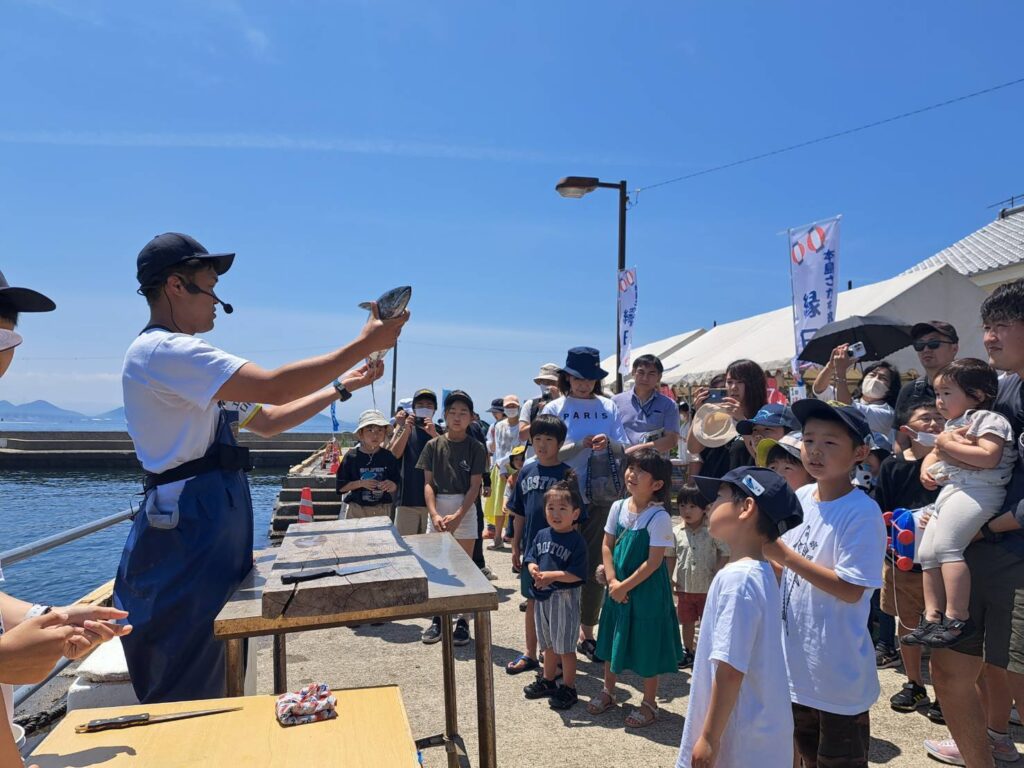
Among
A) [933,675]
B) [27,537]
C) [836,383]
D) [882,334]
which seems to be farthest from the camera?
[27,537]

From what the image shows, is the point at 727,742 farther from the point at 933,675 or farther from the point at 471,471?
the point at 471,471

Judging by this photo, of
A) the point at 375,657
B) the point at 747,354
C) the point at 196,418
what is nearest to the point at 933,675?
the point at 196,418

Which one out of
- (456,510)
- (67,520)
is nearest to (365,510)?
(456,510)

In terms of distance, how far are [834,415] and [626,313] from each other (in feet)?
32.6

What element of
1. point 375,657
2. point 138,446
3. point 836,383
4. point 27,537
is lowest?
point 27,537

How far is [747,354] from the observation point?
13.2m

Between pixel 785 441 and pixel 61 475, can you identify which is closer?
pixel 785 441

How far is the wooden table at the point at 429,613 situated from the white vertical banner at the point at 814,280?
6128 millimetres

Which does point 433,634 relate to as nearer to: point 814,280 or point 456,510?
point 456,510

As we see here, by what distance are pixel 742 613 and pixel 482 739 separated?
0.98 m

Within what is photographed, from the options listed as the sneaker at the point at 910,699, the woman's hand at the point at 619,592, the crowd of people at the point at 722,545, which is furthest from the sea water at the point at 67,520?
the sneaker at the point at 910,699

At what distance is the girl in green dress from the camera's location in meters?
3.88

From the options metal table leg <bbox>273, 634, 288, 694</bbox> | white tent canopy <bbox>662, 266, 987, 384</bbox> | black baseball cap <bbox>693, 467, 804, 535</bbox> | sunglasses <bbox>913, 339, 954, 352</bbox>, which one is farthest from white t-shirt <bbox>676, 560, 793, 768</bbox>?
white tent canopy <bbox>662, 266, 987, 384</bbox>

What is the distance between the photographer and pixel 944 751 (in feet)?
11.1
